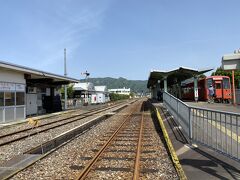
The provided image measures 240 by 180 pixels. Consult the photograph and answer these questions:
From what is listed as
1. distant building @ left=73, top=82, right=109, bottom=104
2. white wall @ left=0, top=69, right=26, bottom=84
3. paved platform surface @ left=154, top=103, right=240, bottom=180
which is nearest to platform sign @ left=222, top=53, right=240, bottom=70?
paved platform surface @ left=154, top=103, right=240, bottom=180

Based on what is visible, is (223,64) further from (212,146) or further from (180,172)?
(212,146)

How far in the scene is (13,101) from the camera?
75.5 feet

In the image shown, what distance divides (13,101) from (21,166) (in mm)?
15562

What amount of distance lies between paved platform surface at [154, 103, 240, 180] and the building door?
A: 21066 mm

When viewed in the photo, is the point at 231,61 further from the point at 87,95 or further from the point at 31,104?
the point at 87,95

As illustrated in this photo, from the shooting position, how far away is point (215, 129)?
7.94 meters

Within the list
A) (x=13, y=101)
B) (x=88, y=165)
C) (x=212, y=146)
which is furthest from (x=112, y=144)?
(x=13, y=101)

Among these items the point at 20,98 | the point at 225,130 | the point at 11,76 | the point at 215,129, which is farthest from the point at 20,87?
the point at 225,130

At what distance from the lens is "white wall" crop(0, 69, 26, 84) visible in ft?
71.2

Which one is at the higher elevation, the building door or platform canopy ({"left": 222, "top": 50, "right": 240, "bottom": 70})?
platform canopy ({"left": 222, "top": 50, "right": 240, "bottom": 70})

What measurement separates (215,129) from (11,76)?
18388 mm

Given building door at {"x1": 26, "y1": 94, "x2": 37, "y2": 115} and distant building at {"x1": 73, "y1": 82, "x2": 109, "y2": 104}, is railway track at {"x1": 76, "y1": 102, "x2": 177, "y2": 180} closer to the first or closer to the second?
building door at {"x1": 26, "y1": 94, "x2": 37, "y2": 115}

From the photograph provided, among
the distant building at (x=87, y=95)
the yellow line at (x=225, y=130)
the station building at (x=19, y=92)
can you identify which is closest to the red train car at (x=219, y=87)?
the station building at (x=19, y=92)

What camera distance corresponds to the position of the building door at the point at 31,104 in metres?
28.6
